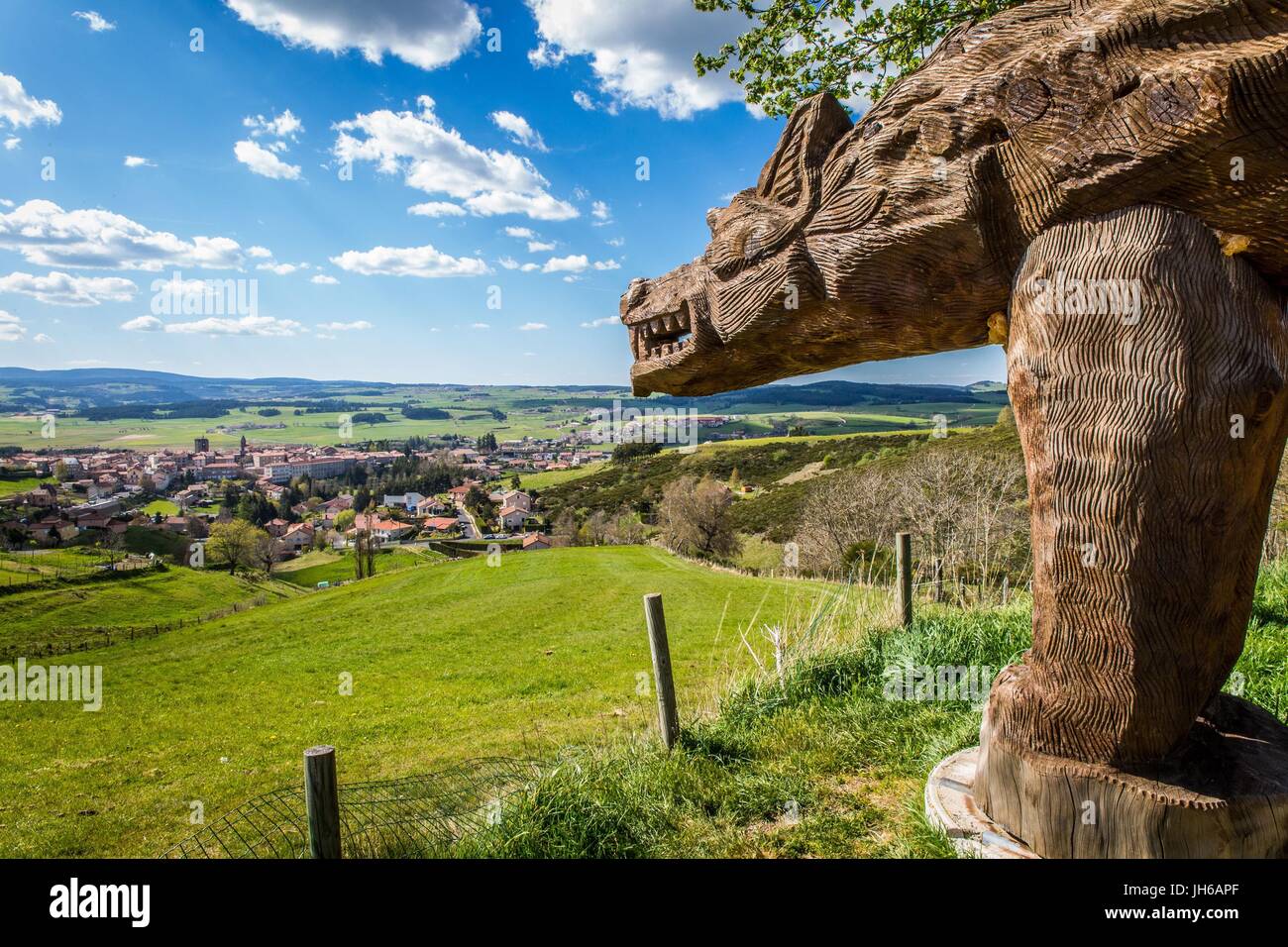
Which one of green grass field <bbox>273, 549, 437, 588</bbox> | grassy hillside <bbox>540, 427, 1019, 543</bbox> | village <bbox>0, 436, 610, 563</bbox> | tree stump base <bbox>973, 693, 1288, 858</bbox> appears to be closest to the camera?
tree stump base <bbox>973, 693, 1288, 858</bbox>

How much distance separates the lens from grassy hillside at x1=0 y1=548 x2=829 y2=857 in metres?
8.00

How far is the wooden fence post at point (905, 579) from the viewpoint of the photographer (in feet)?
21.6

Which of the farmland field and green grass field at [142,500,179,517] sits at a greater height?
the farmland field

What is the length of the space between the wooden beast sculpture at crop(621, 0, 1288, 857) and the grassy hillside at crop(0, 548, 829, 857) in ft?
11.7

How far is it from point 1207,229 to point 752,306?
1.44 meters

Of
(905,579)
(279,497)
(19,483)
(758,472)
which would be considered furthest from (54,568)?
(758,472)

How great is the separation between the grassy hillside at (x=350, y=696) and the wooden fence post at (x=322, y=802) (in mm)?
2890

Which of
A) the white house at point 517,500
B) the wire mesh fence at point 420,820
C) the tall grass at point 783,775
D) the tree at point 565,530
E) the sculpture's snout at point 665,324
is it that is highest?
the sculpture's snout at point 665,324

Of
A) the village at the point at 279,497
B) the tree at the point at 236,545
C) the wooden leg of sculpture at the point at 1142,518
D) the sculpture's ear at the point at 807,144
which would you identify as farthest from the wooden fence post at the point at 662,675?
the tree at the point at 236,545

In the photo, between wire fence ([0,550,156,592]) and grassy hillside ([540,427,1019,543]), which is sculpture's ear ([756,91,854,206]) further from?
wire fence ([0,550,156,592])

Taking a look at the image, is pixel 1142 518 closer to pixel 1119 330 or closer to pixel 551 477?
pixel 1119 330

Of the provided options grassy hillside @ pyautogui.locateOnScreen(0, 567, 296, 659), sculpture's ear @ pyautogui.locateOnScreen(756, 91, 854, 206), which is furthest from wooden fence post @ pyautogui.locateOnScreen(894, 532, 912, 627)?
grassy hillside @ pyautogui.locateOnScreen(0, 567, 296, 659)

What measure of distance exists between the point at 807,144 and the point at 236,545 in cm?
3557

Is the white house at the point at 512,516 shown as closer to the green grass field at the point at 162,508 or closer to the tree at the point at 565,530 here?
the tree at the point at 565,530
